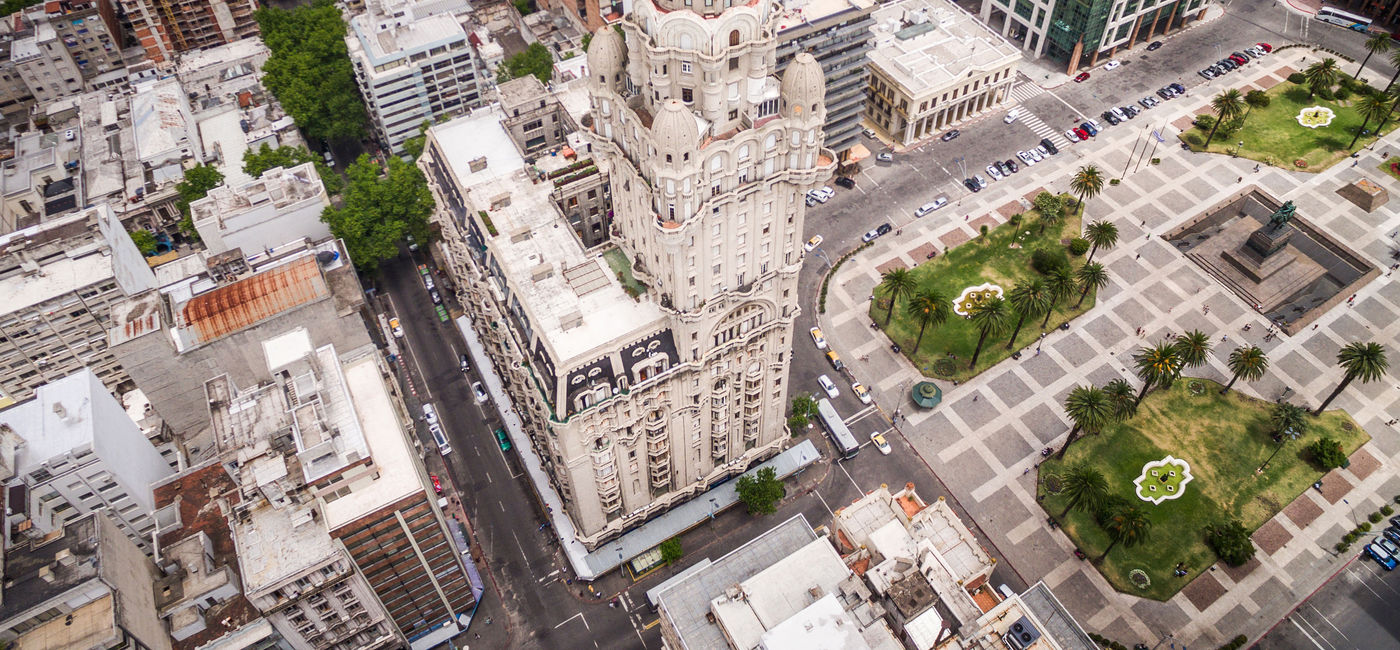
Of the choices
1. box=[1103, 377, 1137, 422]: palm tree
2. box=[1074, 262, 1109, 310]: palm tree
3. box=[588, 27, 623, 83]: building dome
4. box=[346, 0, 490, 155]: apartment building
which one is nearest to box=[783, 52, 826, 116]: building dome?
box=[588, 27, 623, 83]: building dome

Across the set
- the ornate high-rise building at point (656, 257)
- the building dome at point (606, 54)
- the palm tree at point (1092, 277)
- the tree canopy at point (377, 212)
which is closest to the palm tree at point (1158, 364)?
the palm tree at point (1092, 277)

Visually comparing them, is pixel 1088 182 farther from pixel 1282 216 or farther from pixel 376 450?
pixel 376 450

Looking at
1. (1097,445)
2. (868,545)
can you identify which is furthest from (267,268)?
(1097,445)

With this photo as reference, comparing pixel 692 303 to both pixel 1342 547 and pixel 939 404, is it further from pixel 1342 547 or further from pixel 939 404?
pixel 1342 547

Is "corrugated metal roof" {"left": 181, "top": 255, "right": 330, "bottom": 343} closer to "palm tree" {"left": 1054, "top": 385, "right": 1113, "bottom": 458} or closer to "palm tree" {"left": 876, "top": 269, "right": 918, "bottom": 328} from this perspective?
"palm tree" {"left": 876, "top": 269, "right": 918, "bottom": 328}

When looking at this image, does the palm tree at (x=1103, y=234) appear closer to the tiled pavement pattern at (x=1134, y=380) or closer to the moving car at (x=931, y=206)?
the tiled pavement pattern at (x=1134, y=380)

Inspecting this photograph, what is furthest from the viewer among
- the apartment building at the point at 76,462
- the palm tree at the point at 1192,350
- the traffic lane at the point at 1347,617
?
the palm tree at the point at 1192,350
